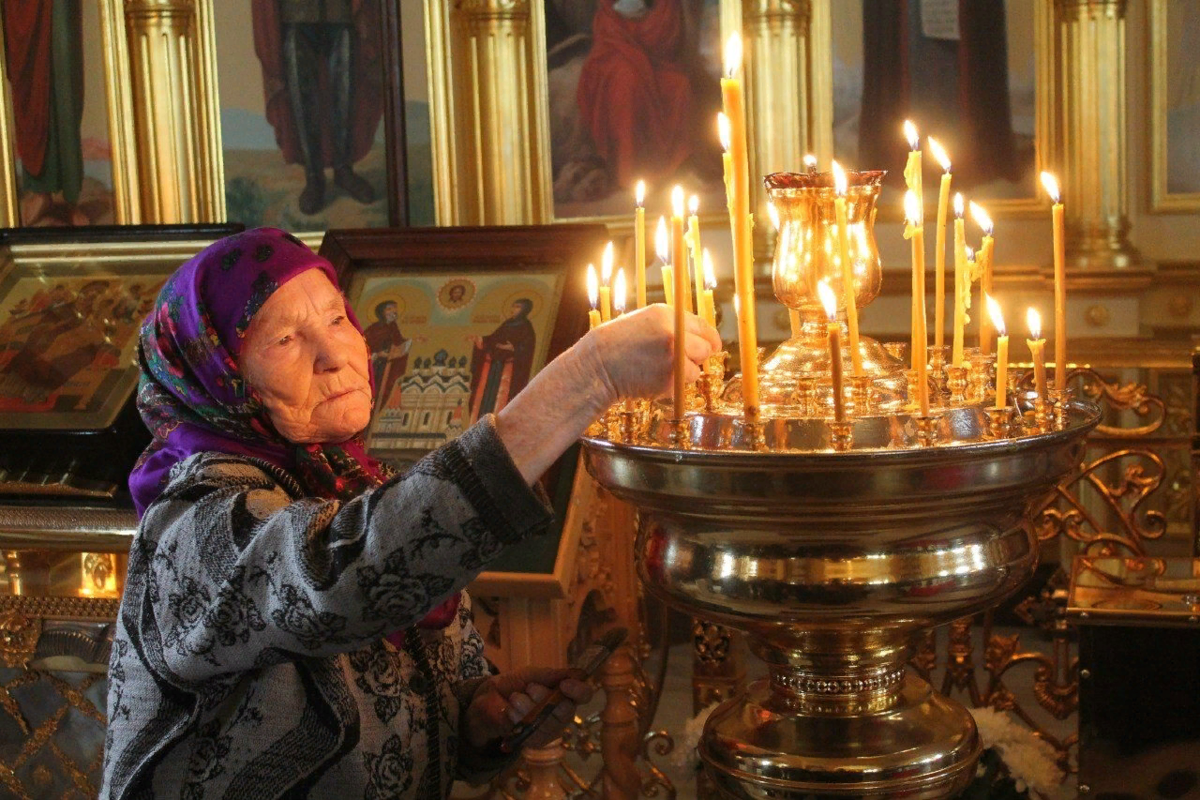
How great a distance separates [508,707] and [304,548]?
45 centimetres

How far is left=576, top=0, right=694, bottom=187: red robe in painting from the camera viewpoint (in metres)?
5.68

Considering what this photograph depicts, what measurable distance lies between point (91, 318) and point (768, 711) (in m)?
2.31

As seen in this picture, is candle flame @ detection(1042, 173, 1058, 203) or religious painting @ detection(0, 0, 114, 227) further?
religious painting @ detection(0, 0, 114, 227)

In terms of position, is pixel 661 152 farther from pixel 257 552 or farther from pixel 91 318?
pixel 257 552

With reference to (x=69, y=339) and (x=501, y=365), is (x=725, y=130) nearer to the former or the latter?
(x=501, y=365)

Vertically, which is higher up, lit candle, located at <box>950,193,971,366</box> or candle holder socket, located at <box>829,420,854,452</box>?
lit candle, located at <box>950,193,971,366</box>

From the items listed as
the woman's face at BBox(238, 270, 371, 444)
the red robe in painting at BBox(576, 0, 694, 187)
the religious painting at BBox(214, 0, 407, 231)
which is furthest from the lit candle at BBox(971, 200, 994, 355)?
the religious painting at BBox(214, 0, 407, 231)

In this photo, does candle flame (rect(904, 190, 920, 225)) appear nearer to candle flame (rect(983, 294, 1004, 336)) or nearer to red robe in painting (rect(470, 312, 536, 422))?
candle flame (rect(983, 294, 1004, 336))

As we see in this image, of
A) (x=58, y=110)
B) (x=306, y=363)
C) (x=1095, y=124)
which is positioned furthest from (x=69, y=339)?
(x=1095, y=124)

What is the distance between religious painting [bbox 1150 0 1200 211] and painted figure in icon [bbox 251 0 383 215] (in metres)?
3.17

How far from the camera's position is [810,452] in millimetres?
887

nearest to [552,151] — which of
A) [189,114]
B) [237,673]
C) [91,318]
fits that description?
[189,114]

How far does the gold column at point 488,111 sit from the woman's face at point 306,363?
14.2ft

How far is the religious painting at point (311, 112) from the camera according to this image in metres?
5.88
